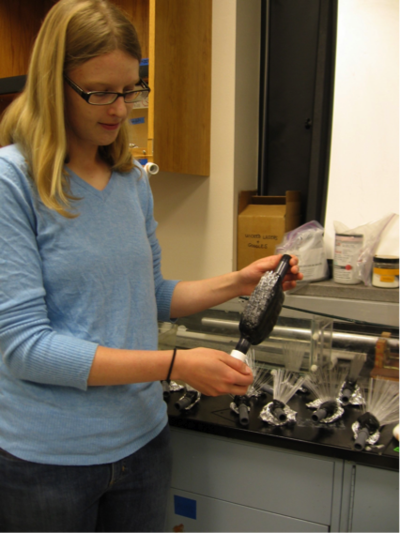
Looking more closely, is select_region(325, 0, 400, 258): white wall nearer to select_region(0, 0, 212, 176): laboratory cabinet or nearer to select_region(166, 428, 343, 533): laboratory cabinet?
select_region(0, 0, 212, 176): laboratory cabinet

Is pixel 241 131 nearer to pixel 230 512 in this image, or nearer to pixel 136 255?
pixel 136 255

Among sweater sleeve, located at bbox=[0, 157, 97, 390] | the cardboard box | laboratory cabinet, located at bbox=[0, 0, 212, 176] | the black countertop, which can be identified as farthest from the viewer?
the cardboard box

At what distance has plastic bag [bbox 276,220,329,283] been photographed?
1740 mm

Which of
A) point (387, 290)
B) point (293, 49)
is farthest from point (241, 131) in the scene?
point (387, 290)

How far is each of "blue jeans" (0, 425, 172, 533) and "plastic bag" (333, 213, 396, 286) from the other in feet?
3.37

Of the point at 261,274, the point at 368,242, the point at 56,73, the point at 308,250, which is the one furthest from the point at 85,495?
the point at 368,242

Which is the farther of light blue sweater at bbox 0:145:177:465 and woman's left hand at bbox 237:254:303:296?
woman's left hand at bbox 237:254:303:296

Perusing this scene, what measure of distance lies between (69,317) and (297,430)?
2.11 feet

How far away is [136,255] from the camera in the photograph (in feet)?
3.23

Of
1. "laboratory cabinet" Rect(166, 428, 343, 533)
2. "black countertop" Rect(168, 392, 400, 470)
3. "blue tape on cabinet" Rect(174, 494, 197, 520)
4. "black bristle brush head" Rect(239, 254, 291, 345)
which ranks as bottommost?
"blue tape on cabinet" Rect(174, 494, 197, 520)

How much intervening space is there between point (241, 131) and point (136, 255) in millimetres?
1197

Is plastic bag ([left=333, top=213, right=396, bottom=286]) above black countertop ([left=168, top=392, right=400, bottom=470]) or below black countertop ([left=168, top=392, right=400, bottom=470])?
above

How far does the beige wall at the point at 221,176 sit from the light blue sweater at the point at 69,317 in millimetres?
981

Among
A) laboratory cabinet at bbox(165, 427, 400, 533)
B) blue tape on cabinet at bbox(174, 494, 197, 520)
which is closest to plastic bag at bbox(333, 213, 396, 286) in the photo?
laboratory cabinet at bbox(165, 427, 400, 533)
